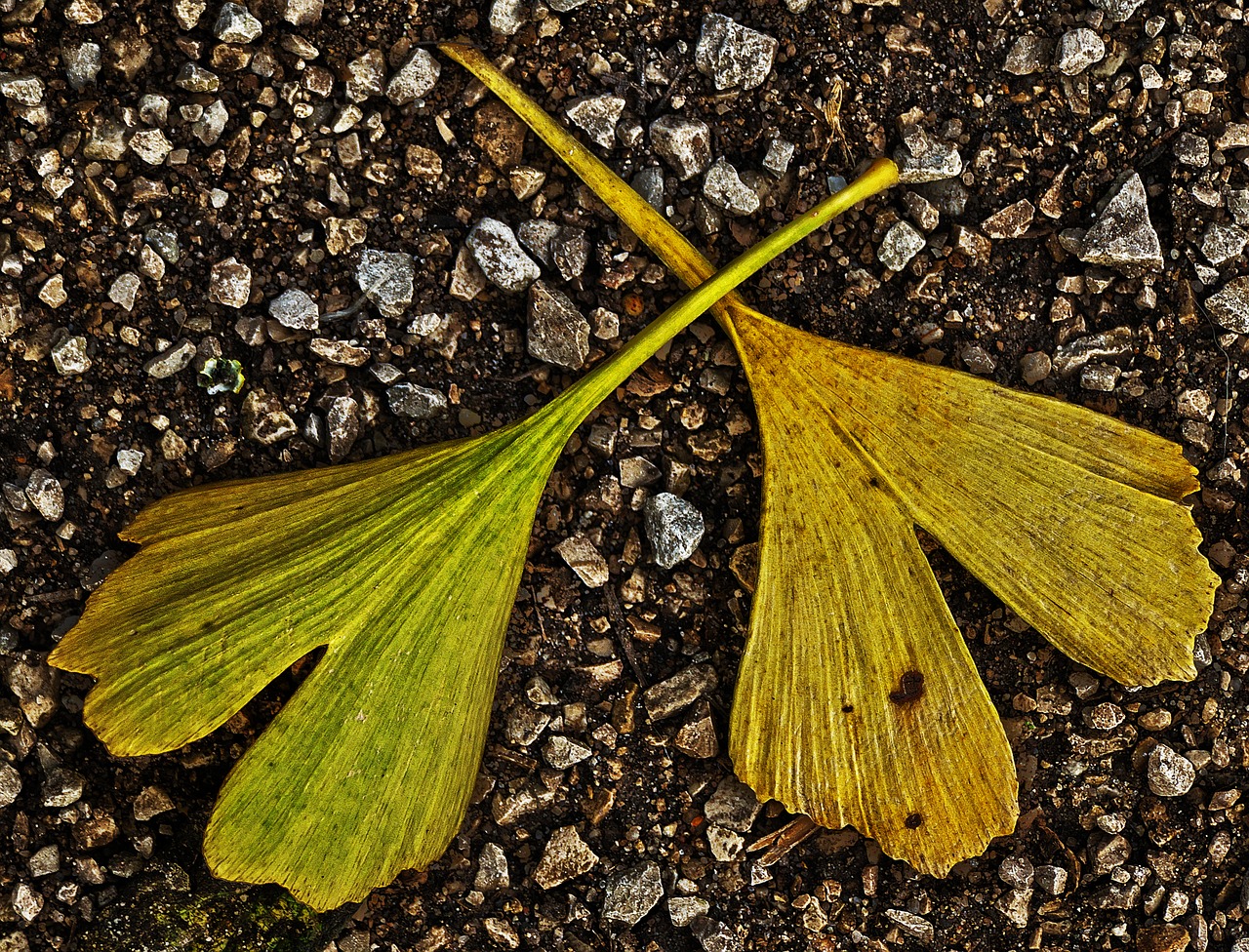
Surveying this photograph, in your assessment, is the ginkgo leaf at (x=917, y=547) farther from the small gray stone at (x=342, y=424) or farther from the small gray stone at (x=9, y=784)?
the small gray stone at (x=9, y=784)

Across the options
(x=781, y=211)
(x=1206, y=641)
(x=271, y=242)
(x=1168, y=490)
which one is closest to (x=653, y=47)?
(x=781, y=211)

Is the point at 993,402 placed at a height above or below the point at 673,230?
below

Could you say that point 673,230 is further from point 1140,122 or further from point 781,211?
point 1140,122

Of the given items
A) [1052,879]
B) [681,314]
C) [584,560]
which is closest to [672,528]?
[584,560]

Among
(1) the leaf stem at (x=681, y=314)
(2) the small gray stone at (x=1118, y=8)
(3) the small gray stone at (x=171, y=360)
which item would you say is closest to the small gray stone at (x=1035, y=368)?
(1) the leaf stem at (x=681, y=314)

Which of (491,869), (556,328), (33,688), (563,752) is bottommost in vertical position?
(491,869)

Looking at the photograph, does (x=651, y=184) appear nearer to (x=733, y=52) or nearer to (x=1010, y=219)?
(x=733, y=52)
